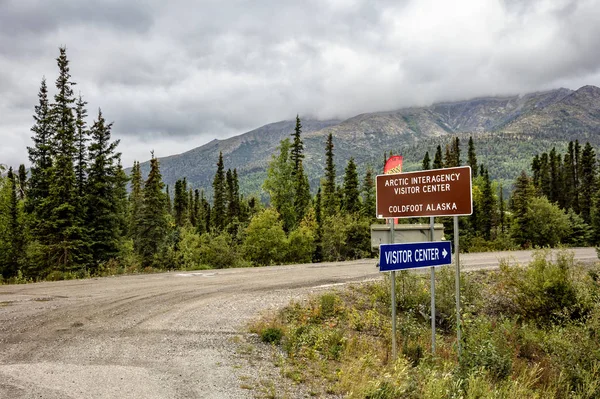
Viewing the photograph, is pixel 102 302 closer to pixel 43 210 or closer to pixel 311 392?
pixel 311 392

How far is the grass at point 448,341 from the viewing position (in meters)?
6.12

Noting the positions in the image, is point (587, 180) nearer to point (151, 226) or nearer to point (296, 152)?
point (296, 152)

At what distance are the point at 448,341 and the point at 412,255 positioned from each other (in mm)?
4326

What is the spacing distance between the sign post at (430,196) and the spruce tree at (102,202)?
89.1 ft

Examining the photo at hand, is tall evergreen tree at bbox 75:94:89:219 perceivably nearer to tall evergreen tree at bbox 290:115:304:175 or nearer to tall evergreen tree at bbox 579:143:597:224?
tall evergreen tree at bbox 290:115:304:175

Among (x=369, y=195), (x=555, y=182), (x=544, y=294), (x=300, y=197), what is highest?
(x=555, y=182)

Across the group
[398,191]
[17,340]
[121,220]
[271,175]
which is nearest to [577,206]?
[271,175]

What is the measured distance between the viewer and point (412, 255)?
270 inches

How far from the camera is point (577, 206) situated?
246 feet

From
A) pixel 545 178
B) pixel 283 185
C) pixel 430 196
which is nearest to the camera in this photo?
pixel 430 196

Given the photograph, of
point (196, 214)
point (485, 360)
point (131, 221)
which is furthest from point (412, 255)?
point (196, 214)

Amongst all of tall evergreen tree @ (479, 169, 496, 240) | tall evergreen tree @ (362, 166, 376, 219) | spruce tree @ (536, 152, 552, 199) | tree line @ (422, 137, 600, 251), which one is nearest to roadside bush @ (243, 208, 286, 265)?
tree line @ (422, 137, 600, 251)

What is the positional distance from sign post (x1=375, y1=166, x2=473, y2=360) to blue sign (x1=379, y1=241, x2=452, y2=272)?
0.16 feet

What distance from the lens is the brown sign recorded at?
685 centimetres
